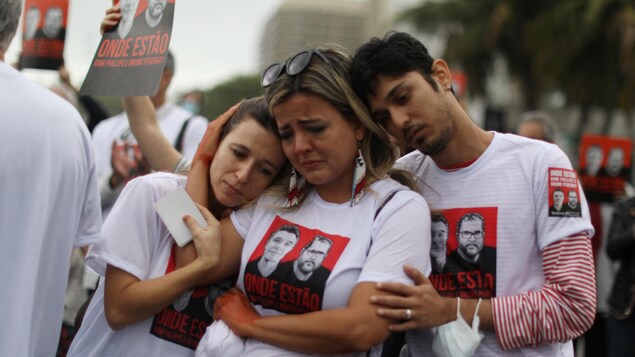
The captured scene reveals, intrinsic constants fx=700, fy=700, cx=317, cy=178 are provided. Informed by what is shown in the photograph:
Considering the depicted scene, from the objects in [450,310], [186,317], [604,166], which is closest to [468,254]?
[450,310]

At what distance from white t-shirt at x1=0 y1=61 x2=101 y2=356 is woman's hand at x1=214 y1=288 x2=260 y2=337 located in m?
0.53

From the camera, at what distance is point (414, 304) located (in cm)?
222

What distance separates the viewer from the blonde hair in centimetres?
242

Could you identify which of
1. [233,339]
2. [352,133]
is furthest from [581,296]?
[233,339]

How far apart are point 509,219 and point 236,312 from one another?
99 centimetres

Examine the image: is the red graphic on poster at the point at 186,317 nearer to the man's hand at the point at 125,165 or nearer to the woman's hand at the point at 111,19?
the woman's hand at the point at 111,19

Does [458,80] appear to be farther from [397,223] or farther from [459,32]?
[459,32]

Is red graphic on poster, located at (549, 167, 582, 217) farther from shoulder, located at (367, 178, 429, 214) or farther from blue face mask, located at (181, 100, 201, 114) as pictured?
blue face mask, located at (181, 100, 201, 114)

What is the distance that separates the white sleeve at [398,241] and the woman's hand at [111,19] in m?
1.40

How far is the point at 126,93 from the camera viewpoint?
8.64 feet

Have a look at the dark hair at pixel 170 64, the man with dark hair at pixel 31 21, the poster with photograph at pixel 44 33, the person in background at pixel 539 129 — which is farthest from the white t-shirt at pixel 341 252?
the person in background at pixel 539 129

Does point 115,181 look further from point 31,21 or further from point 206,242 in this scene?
point 206,242

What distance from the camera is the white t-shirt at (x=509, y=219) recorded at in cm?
239

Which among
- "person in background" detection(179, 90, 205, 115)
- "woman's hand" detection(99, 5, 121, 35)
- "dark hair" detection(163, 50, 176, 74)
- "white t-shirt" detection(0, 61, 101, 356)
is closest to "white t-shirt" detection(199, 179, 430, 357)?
"white t-shirt" detection(0, 61, 101, 356)
